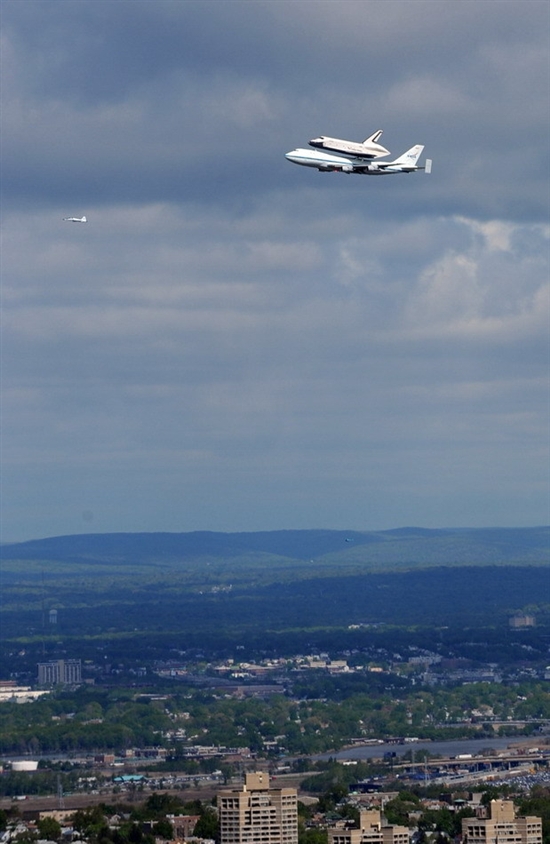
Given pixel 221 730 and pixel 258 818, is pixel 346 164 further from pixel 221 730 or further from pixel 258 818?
pixel 221 730

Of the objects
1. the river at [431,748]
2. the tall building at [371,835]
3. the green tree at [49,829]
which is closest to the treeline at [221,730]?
the river at [431,748]

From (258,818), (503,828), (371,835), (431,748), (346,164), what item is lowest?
(371,835)

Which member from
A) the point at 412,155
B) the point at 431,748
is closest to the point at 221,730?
the point at 431,748

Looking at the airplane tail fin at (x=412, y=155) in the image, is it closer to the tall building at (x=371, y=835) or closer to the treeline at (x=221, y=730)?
the tall building at (x=371, y=835)

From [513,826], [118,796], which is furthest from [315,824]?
[118,796]

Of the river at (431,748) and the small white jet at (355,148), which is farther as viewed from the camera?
the river at (431,748)

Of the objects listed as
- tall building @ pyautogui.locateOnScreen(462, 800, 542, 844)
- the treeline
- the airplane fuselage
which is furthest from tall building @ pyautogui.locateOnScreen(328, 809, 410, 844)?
the treeline

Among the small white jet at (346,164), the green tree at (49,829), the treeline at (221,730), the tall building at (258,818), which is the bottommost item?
the green tree at (49,829)
